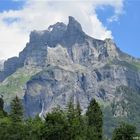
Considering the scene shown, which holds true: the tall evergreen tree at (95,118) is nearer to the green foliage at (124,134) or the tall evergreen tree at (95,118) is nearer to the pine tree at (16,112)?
the green foliage at (124,134)

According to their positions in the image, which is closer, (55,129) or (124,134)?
(55,129)

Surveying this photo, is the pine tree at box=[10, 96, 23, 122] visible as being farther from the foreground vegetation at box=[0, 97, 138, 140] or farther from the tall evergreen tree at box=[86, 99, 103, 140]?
the tall evergreen tree at box=[86, 99, 103, 140]

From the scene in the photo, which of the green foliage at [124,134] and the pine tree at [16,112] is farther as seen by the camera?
the pine tree at [16,112]

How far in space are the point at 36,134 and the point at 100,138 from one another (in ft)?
73.1

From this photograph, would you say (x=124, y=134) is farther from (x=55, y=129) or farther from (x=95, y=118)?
(x=55, y=129)

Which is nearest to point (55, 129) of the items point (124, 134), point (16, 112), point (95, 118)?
point (16, 112)

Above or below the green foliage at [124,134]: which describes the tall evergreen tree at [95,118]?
above

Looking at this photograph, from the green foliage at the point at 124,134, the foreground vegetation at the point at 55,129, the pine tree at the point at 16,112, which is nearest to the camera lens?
the foreground vegetation at the point at 55,129

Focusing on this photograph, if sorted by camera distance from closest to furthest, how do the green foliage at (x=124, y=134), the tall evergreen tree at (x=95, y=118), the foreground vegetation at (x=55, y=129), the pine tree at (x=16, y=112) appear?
the foreground vegetation at (x=55, y=129) → the green foliage at (x=124, y=134) → the pine tree at (x=16, y=112) → the tall evergreen tree at (x=95, y=118)

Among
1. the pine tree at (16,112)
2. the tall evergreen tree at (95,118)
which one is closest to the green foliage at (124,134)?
the tall evergreen tree at (95,118)

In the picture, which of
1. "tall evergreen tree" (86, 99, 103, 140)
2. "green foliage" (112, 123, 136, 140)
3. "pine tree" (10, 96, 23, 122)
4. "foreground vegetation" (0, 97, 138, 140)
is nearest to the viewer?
"foreground vegetation" (0, 97, 138, 140)

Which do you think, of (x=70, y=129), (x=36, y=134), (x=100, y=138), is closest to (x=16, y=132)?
(x=36, y=134)

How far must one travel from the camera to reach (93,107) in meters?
170

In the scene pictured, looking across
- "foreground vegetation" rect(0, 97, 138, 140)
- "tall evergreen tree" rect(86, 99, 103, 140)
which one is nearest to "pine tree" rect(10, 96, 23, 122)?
"foreground vegetation" rect(0, 97, 138, 140)
